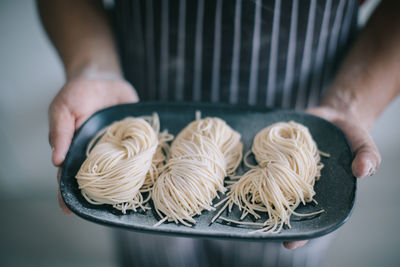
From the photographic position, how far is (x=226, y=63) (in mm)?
1578

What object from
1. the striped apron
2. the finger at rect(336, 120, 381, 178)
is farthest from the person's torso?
the finger at rect(336, 120, 381, 178)

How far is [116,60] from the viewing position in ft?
5.91

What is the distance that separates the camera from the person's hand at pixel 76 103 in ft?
4.27

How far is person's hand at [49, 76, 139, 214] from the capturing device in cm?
130

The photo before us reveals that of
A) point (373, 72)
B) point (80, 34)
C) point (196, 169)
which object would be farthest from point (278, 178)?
point (80, 34)

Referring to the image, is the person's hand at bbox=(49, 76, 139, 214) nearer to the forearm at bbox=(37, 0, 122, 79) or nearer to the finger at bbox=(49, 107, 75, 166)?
the finger at bbox=(49, 107, 75, 166)

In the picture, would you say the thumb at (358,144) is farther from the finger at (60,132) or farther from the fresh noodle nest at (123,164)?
the finger at (60,132)

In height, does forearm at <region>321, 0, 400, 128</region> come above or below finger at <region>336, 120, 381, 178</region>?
above

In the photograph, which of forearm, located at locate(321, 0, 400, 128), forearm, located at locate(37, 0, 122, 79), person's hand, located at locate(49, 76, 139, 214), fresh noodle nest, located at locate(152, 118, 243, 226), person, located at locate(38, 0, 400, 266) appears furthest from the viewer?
forearm, located at locate(37, 0, 122, 79)

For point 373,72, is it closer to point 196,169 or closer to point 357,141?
point 357,141

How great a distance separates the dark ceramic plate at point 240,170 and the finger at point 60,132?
3cm

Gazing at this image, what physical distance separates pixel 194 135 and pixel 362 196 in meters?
2.40

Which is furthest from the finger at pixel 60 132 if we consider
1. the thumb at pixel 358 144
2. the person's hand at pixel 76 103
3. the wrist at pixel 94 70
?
the thumb at pixel 358 144

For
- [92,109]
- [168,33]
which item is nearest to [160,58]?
[168,33]
